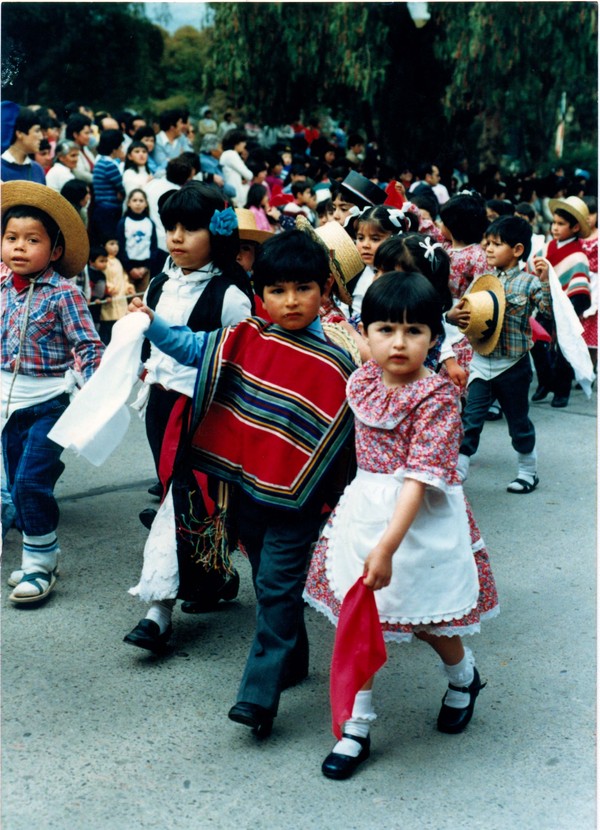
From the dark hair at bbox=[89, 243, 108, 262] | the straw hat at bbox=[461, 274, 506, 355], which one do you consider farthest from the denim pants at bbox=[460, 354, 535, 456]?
the dark hair at bbox=[89, 243, 108, 262]

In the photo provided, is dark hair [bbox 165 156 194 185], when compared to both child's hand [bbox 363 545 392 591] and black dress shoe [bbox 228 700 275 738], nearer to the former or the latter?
black dress shoe [bbox 228 700 275 738]

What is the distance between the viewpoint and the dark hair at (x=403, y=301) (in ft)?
9.25

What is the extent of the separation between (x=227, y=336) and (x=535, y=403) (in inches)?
210

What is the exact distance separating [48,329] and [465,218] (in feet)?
7.34

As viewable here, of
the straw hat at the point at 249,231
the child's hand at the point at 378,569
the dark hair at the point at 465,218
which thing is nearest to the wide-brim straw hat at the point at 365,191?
the dark hair at the point at 465,218

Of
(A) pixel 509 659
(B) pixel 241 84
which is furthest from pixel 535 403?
(B) pixel 241 84

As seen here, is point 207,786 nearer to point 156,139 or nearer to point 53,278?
point 53,278

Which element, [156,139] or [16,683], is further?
[156,139]

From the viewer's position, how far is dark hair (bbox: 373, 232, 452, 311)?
3.45 m

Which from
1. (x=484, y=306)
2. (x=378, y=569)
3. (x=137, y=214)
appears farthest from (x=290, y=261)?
(x=137, y=214)

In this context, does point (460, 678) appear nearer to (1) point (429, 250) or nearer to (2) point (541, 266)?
(1) point (429, 250)

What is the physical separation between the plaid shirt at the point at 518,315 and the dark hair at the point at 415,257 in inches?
80.0

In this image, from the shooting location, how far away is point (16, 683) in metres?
3.41

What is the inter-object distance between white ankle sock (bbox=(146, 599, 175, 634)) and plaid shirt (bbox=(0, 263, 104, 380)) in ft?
3.12
